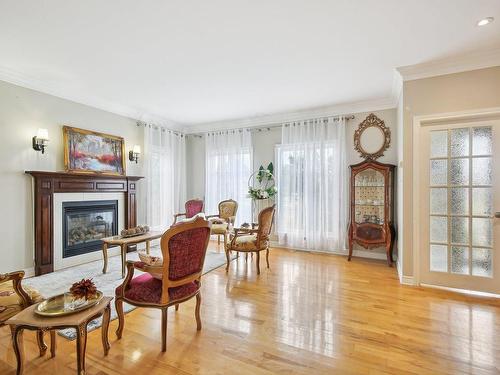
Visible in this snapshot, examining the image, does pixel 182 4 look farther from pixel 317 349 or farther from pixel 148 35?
pixel 317 349

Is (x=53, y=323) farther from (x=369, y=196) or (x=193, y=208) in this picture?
(x=369, y=196)


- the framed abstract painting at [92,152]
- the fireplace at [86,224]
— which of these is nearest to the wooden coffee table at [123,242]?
the fireplace at [86,224]

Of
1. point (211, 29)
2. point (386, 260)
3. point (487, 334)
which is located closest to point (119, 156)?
point (211, 29)

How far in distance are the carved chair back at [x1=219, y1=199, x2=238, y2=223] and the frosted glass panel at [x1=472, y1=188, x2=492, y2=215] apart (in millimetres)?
3961

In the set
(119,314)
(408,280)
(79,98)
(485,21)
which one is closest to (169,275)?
(119,314)

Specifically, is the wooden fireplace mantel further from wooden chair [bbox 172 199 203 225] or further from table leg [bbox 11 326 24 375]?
table leg [bbox 11 326 24 375]

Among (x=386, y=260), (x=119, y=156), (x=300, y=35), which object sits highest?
(x=300, y=35)

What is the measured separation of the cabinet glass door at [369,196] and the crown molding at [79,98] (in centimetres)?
430

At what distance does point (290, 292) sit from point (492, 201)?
2611 mm

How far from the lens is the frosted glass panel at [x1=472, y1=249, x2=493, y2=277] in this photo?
3061mm

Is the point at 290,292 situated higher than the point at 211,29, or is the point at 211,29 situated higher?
Answer: the point at 211,29

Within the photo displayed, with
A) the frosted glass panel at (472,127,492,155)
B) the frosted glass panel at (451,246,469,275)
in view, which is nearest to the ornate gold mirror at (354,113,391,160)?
the frosted glass panel at (472,127,492,155)

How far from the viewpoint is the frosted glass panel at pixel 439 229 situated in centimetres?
325

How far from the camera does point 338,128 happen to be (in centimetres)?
491
